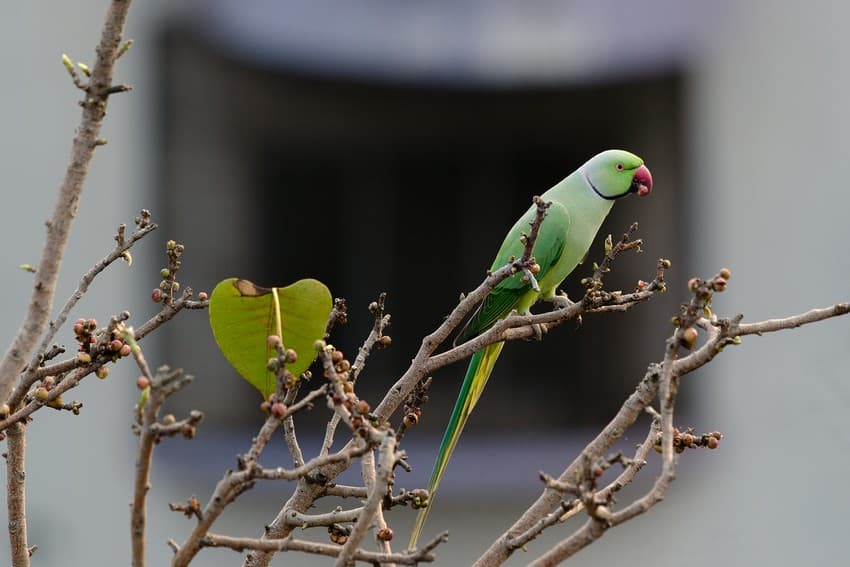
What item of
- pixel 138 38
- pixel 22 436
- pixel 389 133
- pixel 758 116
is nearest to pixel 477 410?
pixel 389 133

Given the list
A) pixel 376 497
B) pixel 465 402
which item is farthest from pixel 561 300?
pixel 376 497

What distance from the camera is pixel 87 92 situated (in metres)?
0.63

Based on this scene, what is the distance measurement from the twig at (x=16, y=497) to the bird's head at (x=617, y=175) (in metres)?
0.68

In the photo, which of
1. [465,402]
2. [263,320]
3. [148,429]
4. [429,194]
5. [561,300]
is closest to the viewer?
[148,429]

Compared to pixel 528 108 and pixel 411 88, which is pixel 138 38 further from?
pixel 528 108

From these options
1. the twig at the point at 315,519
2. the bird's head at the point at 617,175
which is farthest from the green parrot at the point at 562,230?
the twig at the point at 315,519

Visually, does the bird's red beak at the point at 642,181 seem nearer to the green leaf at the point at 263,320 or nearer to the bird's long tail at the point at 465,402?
the bird's long tail at the point at 465,402

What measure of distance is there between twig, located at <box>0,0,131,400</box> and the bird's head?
0.67 meters

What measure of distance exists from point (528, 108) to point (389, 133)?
420 mm

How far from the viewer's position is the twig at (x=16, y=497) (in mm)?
742

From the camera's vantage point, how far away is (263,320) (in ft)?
2.39

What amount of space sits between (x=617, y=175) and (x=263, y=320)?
59cm

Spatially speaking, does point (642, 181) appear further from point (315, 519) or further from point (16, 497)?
point (16, 497)

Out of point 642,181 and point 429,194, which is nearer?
point 642,181
